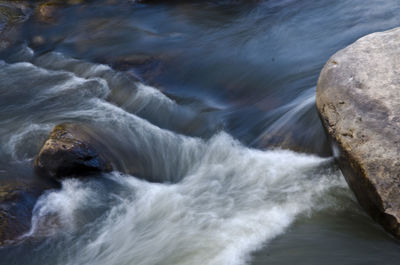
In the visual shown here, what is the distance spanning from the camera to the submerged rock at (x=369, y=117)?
4.40 metres

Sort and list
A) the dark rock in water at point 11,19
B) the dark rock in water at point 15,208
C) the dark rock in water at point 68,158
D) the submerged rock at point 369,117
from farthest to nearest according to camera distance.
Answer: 1. the dark rock in water at point 11,19
2. the dark rock in water at point 68,158
3. the dark rock in water at point 15,208
4. the submerged rock at point 369,117

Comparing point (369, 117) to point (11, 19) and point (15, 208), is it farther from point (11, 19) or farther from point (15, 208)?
point (11, 19)

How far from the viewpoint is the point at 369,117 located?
4.72 metres

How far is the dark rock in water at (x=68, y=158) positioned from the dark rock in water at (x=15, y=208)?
329 mm

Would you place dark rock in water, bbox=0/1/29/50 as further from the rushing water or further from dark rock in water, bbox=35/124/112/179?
dark rock in water, bbox=35/124/112/179

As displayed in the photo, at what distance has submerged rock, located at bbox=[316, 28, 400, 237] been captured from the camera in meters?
4.40

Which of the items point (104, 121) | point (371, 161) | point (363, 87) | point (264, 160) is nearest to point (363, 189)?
point (371, 161)

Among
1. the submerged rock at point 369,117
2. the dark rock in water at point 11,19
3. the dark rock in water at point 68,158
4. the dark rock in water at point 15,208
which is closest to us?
the submerged rock at point 369,117

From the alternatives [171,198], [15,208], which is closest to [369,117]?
[171,198]

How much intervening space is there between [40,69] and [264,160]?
6.72m

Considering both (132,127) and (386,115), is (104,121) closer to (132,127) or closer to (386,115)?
(132,127)

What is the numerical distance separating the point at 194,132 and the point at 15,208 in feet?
9.57

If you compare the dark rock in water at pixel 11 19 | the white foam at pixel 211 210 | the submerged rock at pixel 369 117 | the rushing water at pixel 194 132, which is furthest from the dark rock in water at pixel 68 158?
the dark rock in water at pixel 11 19

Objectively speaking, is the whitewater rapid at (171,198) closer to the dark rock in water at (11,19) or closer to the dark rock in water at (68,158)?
the dark rock in water at (68,158)
